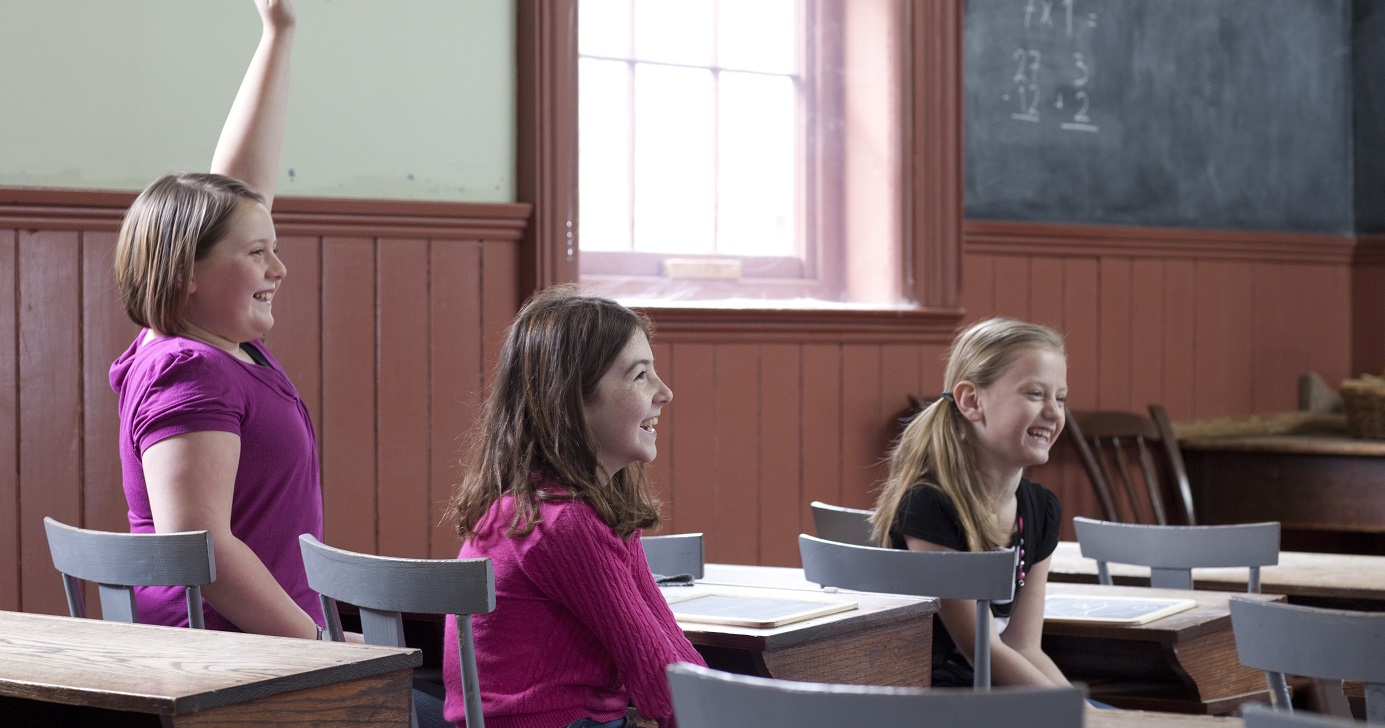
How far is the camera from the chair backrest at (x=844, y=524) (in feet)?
9.51

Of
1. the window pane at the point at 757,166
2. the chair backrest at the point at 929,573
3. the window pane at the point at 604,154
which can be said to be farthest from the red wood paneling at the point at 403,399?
the chair backrest at the point at 929,573

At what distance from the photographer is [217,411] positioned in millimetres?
2102

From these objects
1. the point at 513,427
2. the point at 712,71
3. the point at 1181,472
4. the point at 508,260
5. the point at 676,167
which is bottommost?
the point at 1181,472

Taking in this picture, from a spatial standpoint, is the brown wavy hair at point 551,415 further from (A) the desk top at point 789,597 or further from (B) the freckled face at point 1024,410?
(B) the freckled face at point 1024,410

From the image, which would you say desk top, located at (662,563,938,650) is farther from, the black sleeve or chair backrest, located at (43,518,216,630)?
chair backrest, located at (43,518,216,630)

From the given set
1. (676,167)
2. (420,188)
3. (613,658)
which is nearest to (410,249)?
(420,188)

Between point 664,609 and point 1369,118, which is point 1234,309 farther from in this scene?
point 664,609

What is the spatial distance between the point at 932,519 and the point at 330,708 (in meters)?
1.32

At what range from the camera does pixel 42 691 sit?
4.90 feet

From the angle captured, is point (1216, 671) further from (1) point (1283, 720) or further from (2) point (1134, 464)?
(2) point (1134, 464)

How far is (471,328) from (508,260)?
0.67ft

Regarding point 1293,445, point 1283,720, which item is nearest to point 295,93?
point 1283,720

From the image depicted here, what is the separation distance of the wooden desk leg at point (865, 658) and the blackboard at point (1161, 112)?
9.97 ft

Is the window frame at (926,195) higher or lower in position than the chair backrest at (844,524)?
higher
